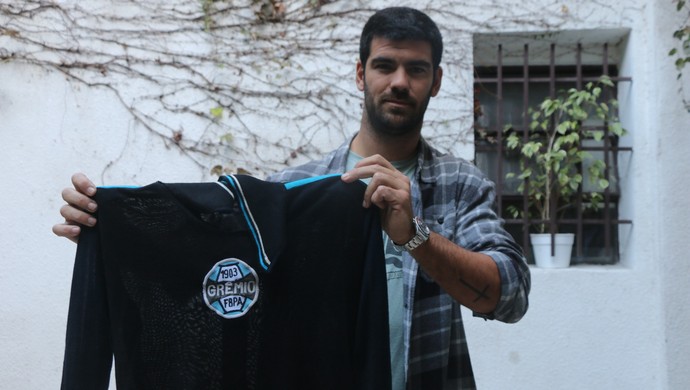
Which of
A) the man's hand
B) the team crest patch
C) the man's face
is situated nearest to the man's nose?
the man's face

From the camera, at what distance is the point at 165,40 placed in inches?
172

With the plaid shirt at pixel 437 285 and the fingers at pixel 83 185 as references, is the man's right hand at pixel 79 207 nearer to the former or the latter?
the fingers at pixel 83 185

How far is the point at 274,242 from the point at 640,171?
2.85 metres

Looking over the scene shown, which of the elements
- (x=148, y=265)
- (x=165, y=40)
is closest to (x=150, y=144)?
(x=165, y=40)

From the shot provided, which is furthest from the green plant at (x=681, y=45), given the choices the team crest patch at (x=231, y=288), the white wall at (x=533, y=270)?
the team crest patch at (x=231, y=288)

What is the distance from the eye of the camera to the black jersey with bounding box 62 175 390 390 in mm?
1781

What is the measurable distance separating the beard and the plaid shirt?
6.1 inches

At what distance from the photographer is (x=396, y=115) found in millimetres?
2188

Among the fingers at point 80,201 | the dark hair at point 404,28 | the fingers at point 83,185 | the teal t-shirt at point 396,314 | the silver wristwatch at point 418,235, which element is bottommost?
the teal t-shirt at point 396,314

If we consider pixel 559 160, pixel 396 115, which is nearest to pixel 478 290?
pixel 396 115

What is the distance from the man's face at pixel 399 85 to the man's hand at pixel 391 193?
426 mm

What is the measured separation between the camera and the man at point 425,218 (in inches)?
77.5

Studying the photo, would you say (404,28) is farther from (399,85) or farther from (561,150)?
(561,150)

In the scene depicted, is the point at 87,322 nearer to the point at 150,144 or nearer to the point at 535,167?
the point at 150,144
